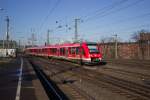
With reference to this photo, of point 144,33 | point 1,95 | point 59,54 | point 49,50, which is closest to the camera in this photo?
point 1,95

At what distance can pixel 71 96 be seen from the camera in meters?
14.4

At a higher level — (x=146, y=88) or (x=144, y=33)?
(x=144, y=33)

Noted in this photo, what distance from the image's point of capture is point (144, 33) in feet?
306

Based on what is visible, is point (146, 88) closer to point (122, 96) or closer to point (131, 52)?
point (122, 96)

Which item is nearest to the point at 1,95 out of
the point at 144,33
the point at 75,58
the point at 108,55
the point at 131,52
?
the point at 75,58

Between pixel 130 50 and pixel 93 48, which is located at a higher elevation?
pixel 93 48

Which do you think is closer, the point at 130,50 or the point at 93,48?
the point at 93,48

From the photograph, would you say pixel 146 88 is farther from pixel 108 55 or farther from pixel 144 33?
pixel 144 33

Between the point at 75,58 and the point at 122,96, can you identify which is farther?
the point at 75,58

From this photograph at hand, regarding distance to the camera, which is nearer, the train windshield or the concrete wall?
the train windshield

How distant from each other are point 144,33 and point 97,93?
8139cm

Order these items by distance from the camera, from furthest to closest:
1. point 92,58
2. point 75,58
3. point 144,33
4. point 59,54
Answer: point 144,33, point 59,54, point 75,58, point 92,58

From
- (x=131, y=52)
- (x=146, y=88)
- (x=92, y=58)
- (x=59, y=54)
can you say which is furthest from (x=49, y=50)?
(x=146, y=88)

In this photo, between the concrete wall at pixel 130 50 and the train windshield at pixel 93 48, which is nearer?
the train windshield at pixel 93 48
